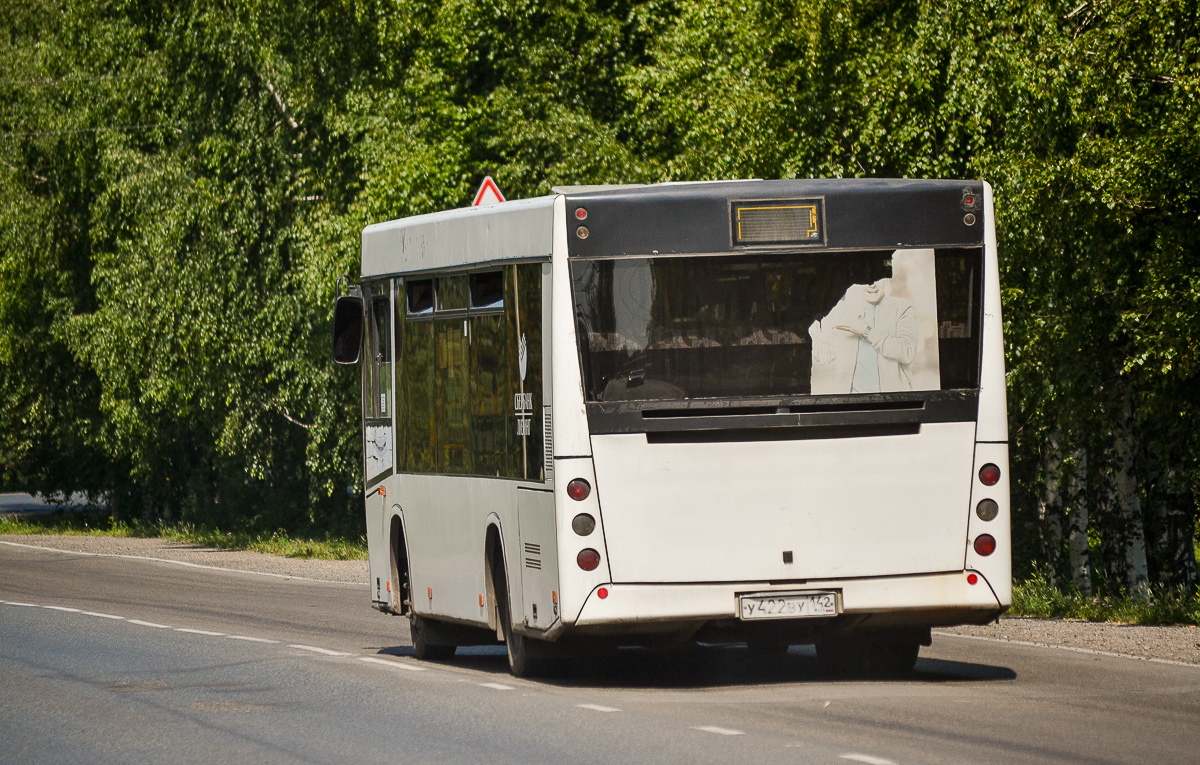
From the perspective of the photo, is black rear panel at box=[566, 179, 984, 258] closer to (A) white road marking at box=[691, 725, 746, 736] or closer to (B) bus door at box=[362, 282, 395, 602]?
(A) white road marking at box=[691, 725, 746, 736]

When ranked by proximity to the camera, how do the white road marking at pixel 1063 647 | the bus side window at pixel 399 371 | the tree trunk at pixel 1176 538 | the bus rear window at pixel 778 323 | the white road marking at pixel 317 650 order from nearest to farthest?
the bus rear window at pixel 778 323, the white road marking at pixel 1063 647, the bus side window at pixel 399 371, the white road marking at pixel 317 650, the tree trunk at pixel 1176 538

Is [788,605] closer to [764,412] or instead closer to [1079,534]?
[764,412]

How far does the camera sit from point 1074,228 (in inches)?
690

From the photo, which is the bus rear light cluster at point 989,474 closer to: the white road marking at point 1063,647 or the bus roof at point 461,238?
the white road marking at point 1063,647

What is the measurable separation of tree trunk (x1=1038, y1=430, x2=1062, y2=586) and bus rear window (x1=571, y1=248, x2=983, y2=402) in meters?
12.0

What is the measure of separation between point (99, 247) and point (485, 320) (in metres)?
30.4

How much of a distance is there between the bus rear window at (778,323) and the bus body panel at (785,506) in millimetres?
344

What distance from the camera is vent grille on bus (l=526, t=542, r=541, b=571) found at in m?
11.4

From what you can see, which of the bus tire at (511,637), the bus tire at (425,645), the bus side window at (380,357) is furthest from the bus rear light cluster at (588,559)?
the bus side window at (380,357)

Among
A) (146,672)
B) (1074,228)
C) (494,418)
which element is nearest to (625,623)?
(494,418)

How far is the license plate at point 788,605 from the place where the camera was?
11008 millimetres

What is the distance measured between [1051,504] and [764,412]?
49.8 ft

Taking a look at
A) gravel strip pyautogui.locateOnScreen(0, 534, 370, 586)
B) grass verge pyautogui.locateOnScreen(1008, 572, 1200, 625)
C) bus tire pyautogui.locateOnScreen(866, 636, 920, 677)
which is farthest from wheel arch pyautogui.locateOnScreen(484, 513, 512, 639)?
gravel strip pyautogui.locateOnScreen(0, 534, 370, 586)

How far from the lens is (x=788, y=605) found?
11.0m
